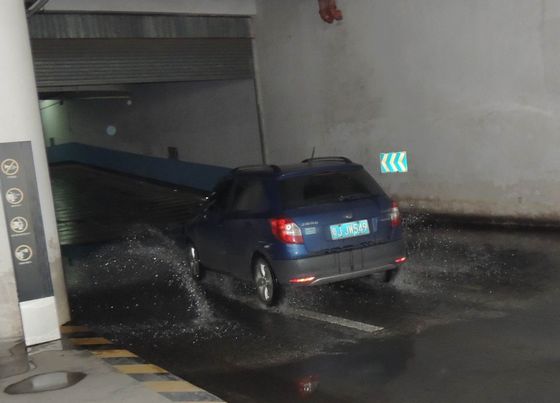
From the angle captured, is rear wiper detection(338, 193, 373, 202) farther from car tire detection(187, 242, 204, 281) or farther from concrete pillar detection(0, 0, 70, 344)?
concrete pillar detection(0, 0, 70, 344)

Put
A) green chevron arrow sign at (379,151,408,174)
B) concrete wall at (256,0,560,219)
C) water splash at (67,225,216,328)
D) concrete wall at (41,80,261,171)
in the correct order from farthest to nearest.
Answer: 1. concrete wall at (41,80,261,171)
2. green chevron arrow sign at (379,151,408,174)
3. concrete wall at (256,0,560,219)
4. water splash at (67,225,216,328)

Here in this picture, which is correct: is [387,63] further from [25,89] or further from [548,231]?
[25,89]

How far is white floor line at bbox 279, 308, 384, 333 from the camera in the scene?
6.44m

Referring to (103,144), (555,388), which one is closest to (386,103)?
(555,388)

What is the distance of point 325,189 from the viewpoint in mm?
7551

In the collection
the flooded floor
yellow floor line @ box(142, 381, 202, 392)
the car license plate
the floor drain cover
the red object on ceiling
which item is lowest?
the flooded floor

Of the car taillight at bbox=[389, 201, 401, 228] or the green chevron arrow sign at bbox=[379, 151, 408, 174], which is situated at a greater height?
the green chevron arrow sign at bbox=[379, 151, 408, 174]

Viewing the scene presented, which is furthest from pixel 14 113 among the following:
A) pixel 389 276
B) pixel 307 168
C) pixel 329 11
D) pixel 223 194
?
pixel 329 11

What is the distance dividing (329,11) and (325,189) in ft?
26.1

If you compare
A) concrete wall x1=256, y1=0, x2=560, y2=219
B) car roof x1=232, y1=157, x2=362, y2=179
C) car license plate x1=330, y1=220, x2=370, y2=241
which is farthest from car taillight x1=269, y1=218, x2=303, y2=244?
concrete wall x1=256, y1=0, x2=560, y2=219

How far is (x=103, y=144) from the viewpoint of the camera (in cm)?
2858

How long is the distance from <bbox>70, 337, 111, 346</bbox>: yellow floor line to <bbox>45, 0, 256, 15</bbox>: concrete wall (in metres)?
9.45

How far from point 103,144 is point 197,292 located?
21015 mm

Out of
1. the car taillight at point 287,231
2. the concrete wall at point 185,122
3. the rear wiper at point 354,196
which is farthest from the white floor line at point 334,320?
the concrete wall at point 185,122
